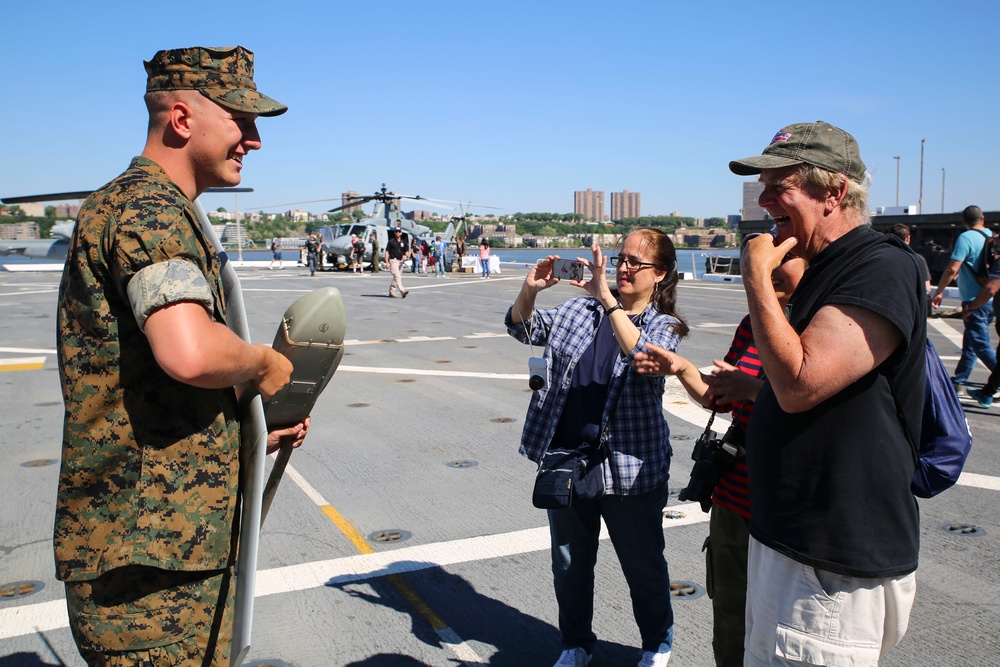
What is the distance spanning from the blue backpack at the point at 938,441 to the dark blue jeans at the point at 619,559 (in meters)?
1.24

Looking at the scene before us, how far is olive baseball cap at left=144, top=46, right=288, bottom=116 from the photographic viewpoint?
2111 mm

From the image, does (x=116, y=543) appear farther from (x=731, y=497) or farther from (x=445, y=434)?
(x=445, y=434)

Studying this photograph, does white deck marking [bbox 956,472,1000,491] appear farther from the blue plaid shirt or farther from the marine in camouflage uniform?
the marine in camouflage uniform

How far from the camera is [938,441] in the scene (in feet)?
7.09

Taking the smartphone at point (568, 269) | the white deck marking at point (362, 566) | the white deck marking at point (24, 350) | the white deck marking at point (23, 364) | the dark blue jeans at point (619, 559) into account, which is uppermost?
the smartphone at point (568, 269)

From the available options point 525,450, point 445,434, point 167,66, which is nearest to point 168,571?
point 167,66

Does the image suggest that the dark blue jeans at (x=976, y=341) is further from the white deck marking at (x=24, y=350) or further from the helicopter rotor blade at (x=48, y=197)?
the white deck marking at (x=24, y=350)

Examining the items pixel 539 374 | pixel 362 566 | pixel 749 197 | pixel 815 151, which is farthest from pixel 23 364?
pixel 749 197

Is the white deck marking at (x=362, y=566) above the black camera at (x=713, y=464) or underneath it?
underneath

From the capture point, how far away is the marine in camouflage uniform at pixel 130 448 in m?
1.95

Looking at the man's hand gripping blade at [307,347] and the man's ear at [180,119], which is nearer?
the man's ear at [180,119]

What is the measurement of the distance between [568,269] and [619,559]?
1.28 metres

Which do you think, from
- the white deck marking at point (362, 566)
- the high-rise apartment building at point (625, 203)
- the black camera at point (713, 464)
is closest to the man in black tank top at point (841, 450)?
the black camera at point (713, 464)

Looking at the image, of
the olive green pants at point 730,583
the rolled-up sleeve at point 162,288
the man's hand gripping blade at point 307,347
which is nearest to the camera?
the rolled-up sleeve at point 162,288
